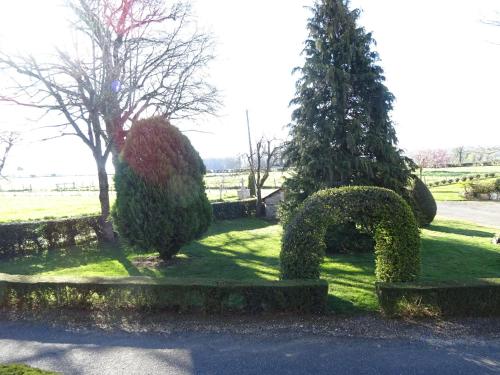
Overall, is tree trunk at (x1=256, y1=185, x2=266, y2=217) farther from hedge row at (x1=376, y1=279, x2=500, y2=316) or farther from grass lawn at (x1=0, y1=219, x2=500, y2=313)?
hedge row at (x1=376, y1=279, x2=500, y2=316)

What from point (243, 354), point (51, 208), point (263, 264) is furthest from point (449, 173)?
point (243, 354)

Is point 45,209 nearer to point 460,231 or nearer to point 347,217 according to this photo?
point 460,231

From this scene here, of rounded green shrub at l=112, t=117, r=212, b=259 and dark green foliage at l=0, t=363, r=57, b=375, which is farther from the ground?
rounded green shrub at l=112, t=117, r=212, b=259

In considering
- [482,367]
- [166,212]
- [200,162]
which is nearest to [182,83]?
[200,162]

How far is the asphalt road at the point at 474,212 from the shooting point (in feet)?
69.7

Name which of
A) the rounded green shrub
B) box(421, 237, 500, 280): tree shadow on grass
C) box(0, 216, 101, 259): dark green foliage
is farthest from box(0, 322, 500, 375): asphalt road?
box(0, 216, 101, 259): dark green foliage

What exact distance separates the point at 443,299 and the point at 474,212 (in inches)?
900

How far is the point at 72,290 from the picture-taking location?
21.6 feet

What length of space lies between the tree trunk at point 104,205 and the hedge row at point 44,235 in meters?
0.22

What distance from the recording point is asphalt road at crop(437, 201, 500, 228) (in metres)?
21.2

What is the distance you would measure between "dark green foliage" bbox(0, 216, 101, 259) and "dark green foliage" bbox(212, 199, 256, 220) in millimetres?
7571

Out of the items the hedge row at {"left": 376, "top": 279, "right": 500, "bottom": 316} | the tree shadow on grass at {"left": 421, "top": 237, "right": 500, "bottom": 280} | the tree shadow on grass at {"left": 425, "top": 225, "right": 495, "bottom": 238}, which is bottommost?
the tree shadow on grass at {"left": 425, "top": 225, "right": 495, "bottom": 238}

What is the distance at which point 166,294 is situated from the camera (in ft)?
20.6

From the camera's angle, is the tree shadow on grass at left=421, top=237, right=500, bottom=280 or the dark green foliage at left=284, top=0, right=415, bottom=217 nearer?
the tree shadow on grass at left=421, top=237, right=500, bottom=280
